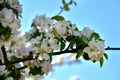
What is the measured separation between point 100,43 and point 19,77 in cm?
52

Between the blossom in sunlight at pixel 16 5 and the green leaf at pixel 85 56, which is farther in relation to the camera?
the green leaf at pixel 85 56

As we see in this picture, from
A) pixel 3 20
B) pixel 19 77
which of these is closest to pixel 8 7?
pixel 3 20

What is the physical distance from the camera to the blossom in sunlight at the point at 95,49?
8.11ft

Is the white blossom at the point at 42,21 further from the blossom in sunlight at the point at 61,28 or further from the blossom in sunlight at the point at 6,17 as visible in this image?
the blossom in sunlight at the point at 6,17

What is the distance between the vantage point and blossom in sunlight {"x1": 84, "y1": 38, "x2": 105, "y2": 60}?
8.11ft

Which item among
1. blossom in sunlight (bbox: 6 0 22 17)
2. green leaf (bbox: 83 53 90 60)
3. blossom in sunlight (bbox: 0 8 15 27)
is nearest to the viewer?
blossom in sunlight (bbox: 0 8 15 27)

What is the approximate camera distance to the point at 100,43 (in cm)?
250

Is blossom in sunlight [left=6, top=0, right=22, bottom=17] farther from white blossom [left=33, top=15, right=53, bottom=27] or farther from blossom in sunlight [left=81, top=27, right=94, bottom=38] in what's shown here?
blossom in sunlight [left=81, top=27, right=94, bottom=38]

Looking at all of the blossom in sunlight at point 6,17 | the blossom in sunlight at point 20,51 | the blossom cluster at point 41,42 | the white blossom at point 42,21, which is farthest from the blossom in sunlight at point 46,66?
the blossom in sunlight at point 6,17

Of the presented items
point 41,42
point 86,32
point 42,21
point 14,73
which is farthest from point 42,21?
point 14,73

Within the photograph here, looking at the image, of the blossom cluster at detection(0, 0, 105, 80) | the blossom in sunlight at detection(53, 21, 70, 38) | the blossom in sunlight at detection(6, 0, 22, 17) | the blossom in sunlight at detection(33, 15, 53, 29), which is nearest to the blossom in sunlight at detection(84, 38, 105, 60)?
the blossom cluster at detection(0, 0, 105, 80)

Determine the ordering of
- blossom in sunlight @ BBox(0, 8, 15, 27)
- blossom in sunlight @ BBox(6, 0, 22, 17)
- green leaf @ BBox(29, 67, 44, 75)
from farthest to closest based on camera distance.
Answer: green leaf @ BBox(29, 67, 44, 75) < blossom in sunlight @ BBox(6, 0, 22, 17) < blossom in sunlight @ BBox(0, 8, 15, 27)

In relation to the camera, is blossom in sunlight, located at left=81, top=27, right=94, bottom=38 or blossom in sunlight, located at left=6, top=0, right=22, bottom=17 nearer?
blossom in sunlight, located at left=6, top=0, right=22, bottom=17

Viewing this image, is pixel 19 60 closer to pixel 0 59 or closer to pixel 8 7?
pixel 0 59
